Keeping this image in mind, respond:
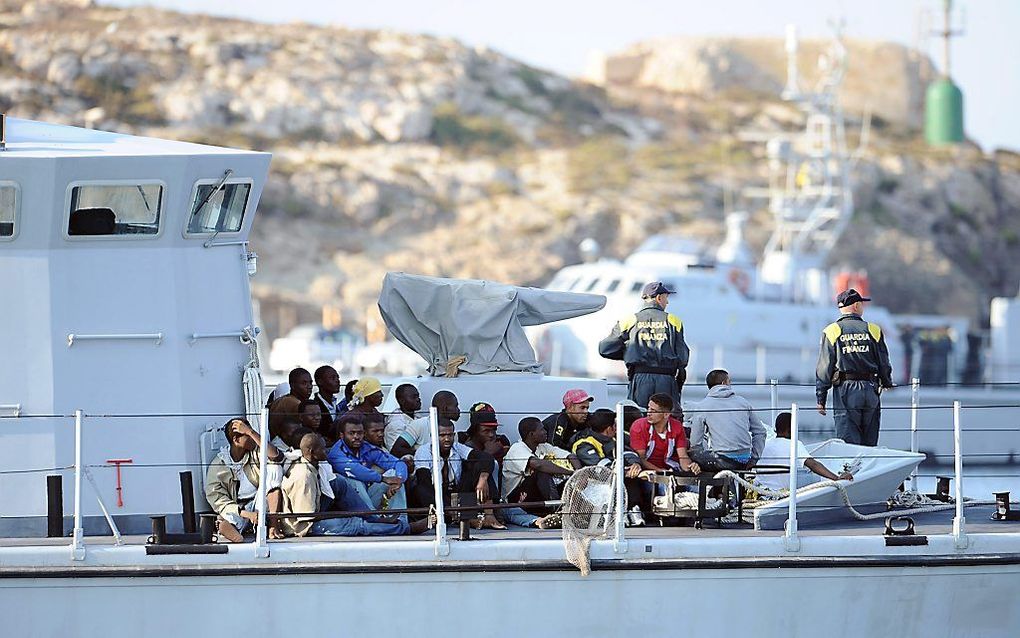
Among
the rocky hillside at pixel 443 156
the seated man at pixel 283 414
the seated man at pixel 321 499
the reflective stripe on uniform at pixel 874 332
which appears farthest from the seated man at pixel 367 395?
the rocky hillside at pixel 443 156

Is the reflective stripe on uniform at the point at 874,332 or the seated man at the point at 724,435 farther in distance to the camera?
the reflective stripe on uniform at the point at 874,332

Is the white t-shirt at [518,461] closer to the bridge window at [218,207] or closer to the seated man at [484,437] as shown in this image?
the seated man at [484,437]

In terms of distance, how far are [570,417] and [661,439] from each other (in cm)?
57

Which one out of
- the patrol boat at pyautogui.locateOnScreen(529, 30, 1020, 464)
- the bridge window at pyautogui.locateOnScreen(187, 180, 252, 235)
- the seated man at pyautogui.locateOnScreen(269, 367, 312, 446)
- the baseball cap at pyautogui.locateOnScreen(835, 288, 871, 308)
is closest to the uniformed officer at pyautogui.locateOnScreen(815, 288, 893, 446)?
the baseball cap at pyautogui.locateOnScreen(835, 288, 871, 308)

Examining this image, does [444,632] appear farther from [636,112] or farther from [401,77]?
[636,112]

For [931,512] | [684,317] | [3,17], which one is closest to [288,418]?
[931,512]

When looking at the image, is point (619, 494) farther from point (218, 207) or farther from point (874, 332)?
point (218, 207)

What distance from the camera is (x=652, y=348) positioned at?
936 centimetres

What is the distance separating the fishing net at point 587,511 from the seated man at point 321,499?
88cm

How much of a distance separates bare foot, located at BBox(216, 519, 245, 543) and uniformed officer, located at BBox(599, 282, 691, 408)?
2.72m

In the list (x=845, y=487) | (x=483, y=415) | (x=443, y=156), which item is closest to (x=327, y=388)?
(x=483, y=415)

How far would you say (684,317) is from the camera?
88.7 feet

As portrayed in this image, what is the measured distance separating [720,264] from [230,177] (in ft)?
68.4

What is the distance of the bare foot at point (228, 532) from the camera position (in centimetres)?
778
